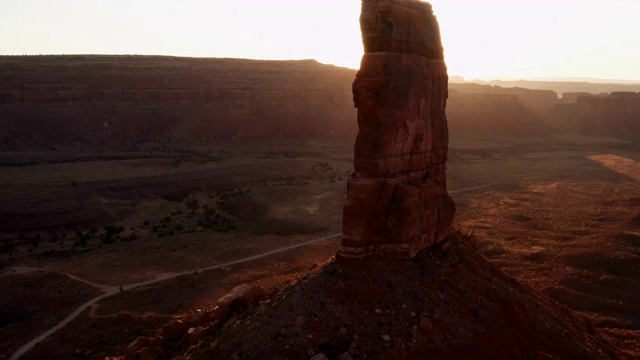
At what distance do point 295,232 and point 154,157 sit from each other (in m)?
34.6

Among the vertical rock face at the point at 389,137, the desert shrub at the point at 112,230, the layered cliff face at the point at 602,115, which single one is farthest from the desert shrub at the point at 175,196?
the layered cliff face at the point at 602,115

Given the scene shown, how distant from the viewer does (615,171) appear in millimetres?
61469

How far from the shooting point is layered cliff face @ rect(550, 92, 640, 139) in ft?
317

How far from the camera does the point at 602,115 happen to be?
325 feet

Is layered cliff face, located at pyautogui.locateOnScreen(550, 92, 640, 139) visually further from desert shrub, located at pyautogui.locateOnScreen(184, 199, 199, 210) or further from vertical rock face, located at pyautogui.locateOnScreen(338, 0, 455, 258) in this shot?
vertical rock face, located at pyautogui.locateOnScreen(338, 0, 455, 258)

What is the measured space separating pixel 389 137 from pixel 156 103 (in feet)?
221

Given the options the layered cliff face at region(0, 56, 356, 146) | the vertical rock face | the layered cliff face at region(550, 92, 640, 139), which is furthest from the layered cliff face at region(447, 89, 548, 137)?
the vertical rock face

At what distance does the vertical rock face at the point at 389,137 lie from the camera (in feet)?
50.3

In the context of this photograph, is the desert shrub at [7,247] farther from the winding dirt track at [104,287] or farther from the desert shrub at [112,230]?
the desert shrub at [112,230]

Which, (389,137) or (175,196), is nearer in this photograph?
Result: (389,137)

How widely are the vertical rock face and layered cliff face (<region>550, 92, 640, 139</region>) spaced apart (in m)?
94.2

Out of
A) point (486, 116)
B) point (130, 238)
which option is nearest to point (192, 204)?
point (130, 238)

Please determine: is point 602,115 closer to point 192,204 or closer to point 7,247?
point 192,204

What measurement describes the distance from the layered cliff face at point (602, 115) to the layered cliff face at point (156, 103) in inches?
1837
